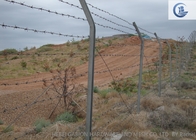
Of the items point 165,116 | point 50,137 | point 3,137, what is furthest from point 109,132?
point 3,137

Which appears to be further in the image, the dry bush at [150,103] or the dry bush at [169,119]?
the dry bush at [150,103]

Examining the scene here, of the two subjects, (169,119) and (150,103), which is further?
(150,103)

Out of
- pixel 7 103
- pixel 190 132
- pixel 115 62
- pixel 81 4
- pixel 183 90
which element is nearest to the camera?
pixel 81 4

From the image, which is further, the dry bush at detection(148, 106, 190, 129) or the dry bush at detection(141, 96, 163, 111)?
the dry bush at detection(141, 96, 163, 111)

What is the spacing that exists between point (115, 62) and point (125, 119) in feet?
56.8

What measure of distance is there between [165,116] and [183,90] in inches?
156

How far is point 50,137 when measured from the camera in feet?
14.1

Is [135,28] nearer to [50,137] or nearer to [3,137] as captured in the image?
[50,137]

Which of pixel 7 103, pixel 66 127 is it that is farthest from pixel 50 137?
pixel 7 103

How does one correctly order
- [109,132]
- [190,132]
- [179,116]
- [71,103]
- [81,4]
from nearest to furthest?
[81,4] → [109,132] → [190,132] → [179,116] → [71,103]

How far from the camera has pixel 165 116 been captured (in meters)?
5.20

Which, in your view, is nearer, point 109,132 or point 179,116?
point 109,132

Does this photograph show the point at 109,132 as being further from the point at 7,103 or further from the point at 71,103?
the point at 7,103

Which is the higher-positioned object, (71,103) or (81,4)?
(81,4)
